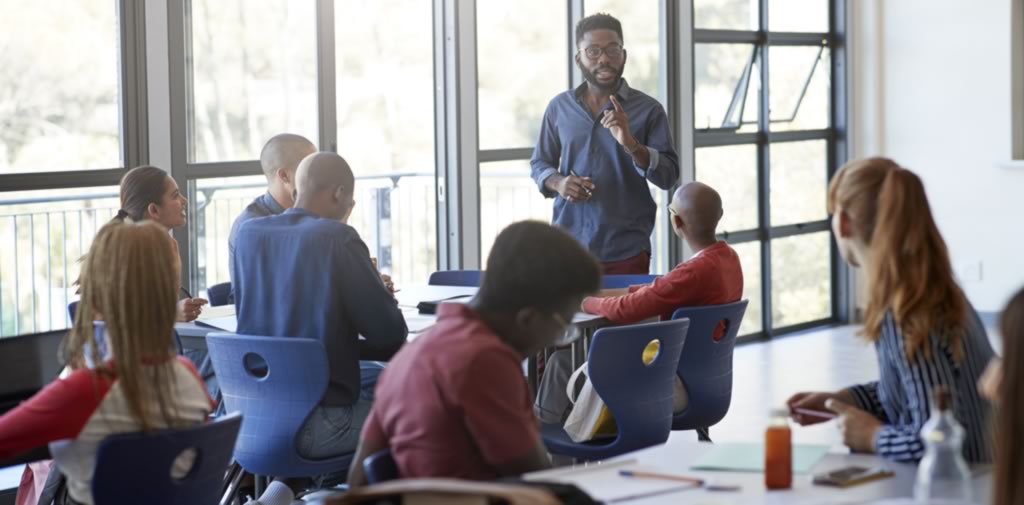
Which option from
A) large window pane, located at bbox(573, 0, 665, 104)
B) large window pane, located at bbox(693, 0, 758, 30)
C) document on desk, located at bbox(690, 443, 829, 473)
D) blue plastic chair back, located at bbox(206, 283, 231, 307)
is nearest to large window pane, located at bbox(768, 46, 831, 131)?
large window pane, located at bbox(693, 0, 758, 30)

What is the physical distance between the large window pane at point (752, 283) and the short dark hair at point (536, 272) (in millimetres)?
6588

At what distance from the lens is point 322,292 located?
11.6 feet

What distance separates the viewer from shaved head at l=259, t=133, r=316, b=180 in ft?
15.0

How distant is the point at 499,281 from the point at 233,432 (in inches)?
30.2

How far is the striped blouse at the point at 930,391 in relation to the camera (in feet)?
7.65

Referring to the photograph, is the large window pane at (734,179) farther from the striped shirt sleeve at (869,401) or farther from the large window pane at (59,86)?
the striped shirt sleeve at (869,401)

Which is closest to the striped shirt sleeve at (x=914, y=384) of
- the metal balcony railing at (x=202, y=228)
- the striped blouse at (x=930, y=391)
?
the striped blouse at (x=930, y=391)

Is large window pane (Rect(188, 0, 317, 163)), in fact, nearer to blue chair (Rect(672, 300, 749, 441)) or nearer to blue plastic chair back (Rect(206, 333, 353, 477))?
blue plastic chair back (Rect(206, 333, 353, 477))

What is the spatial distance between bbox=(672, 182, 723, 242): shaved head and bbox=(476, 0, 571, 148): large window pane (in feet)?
8.80

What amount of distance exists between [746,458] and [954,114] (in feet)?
23.4

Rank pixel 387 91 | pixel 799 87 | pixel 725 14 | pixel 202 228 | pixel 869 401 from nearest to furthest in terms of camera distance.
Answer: pixel 869 401, pixel 202 228, pixel 387 91, pixel 725 14, pixel 799 87

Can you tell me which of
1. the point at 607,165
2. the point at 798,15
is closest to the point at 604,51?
the point at 607,165

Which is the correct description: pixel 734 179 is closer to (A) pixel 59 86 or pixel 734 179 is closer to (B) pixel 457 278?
(B) pixel 457 278

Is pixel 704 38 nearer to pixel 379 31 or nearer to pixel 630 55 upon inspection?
pixel 630 55
